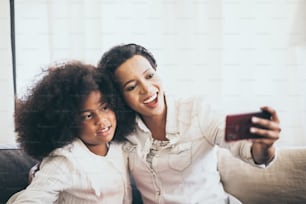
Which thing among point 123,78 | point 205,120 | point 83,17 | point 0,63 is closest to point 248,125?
point 205,120

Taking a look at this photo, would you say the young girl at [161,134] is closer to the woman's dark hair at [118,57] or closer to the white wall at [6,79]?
the woman's dark hair at [118,57]

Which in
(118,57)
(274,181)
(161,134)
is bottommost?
(274,181)

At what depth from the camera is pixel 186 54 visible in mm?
832

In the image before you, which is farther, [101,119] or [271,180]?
[271,180]

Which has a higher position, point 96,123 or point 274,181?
point 96,123

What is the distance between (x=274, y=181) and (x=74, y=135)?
0.41 m

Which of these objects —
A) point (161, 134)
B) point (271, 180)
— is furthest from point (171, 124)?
point (271, 180)

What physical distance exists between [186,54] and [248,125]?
21 cm

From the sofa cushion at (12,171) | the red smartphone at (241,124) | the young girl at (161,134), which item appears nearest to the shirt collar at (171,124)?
the young girl at (161,134)

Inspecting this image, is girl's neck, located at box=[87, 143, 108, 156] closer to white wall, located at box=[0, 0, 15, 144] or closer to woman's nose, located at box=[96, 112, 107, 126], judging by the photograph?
woman's nose, located at box=[96, 112, 107, 126]

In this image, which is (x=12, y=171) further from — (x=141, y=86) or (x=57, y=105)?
(x=141, y=86)

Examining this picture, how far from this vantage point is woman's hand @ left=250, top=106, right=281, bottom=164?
68 centimetres

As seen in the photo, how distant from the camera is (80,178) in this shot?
76cm

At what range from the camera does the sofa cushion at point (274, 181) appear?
0.89 metres
